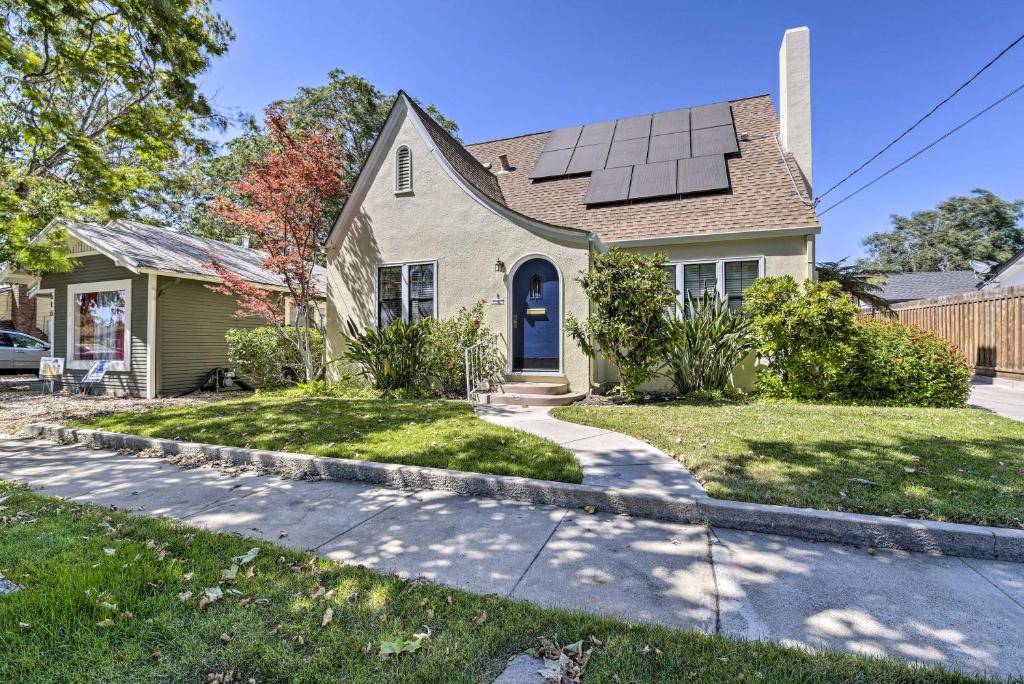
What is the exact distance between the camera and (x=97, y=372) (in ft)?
35.6

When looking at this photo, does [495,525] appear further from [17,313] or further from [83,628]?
[17,313]

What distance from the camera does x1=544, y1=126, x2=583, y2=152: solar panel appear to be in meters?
13.0

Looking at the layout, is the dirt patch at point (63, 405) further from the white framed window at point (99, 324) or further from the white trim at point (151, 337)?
the white framed window at point (99, 324)

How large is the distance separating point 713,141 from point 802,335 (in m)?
6.06

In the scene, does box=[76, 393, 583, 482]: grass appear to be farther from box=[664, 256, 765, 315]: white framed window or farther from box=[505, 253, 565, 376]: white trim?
box=[664, 256, 765, 315]: white framed window

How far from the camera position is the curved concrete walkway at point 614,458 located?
3.79 metres

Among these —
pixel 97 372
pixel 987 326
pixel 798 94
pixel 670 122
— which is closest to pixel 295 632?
pixel 97 372

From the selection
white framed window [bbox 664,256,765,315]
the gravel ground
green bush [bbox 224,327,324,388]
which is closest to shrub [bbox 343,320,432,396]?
green bush [bbox 224,327,324,388]

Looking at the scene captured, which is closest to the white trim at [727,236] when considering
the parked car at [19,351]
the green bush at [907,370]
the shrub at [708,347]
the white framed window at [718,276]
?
the white framed window at [718,276]

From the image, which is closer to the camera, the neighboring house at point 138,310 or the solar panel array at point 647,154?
the solar panel array at point 647,154

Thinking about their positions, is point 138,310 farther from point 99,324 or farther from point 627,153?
point 627,153

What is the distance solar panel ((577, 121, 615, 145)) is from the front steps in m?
7.62

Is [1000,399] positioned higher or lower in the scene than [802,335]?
lower

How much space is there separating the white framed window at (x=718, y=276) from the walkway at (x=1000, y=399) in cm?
403
